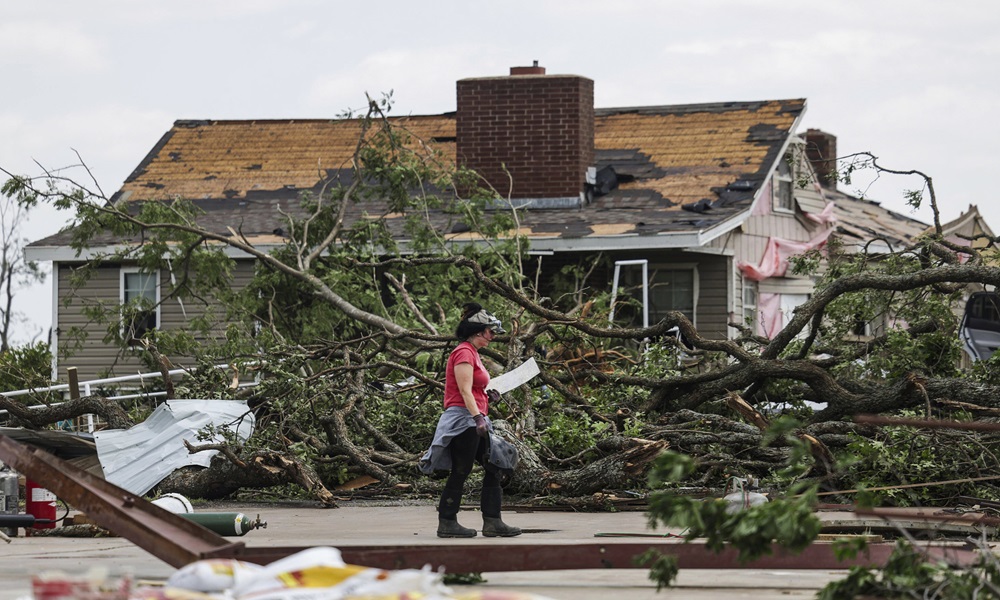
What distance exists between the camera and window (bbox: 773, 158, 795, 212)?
24750 mm

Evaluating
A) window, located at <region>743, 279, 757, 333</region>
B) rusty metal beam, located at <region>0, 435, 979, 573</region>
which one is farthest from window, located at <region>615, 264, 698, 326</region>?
rusty metal beam, located at <region>0, 435, 979, 573</region>

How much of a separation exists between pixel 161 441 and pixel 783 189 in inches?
596

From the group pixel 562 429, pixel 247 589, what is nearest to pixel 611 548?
pixel 247 589

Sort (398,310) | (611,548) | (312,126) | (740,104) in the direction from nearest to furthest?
(611,548)
(398,310)
(740,104)
(312,126)

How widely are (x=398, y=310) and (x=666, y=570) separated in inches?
440

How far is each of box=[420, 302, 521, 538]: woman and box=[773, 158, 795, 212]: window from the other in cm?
1617

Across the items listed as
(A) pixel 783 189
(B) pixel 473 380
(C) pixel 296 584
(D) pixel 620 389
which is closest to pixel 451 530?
(B) pixel 473 380

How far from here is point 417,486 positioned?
489 inches

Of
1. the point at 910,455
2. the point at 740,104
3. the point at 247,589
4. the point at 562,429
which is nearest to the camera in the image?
the point at 247,589

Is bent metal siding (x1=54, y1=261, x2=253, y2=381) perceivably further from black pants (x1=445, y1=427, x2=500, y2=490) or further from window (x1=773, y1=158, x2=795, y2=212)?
black pants (x1=445, y1=427, x2=500, y2=490)

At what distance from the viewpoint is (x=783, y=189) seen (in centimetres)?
2517

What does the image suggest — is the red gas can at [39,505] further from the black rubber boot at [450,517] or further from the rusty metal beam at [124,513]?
the rusty metal beam at [124,513]

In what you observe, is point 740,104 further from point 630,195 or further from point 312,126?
point 312,126

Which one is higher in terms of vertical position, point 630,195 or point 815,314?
point 630,195
